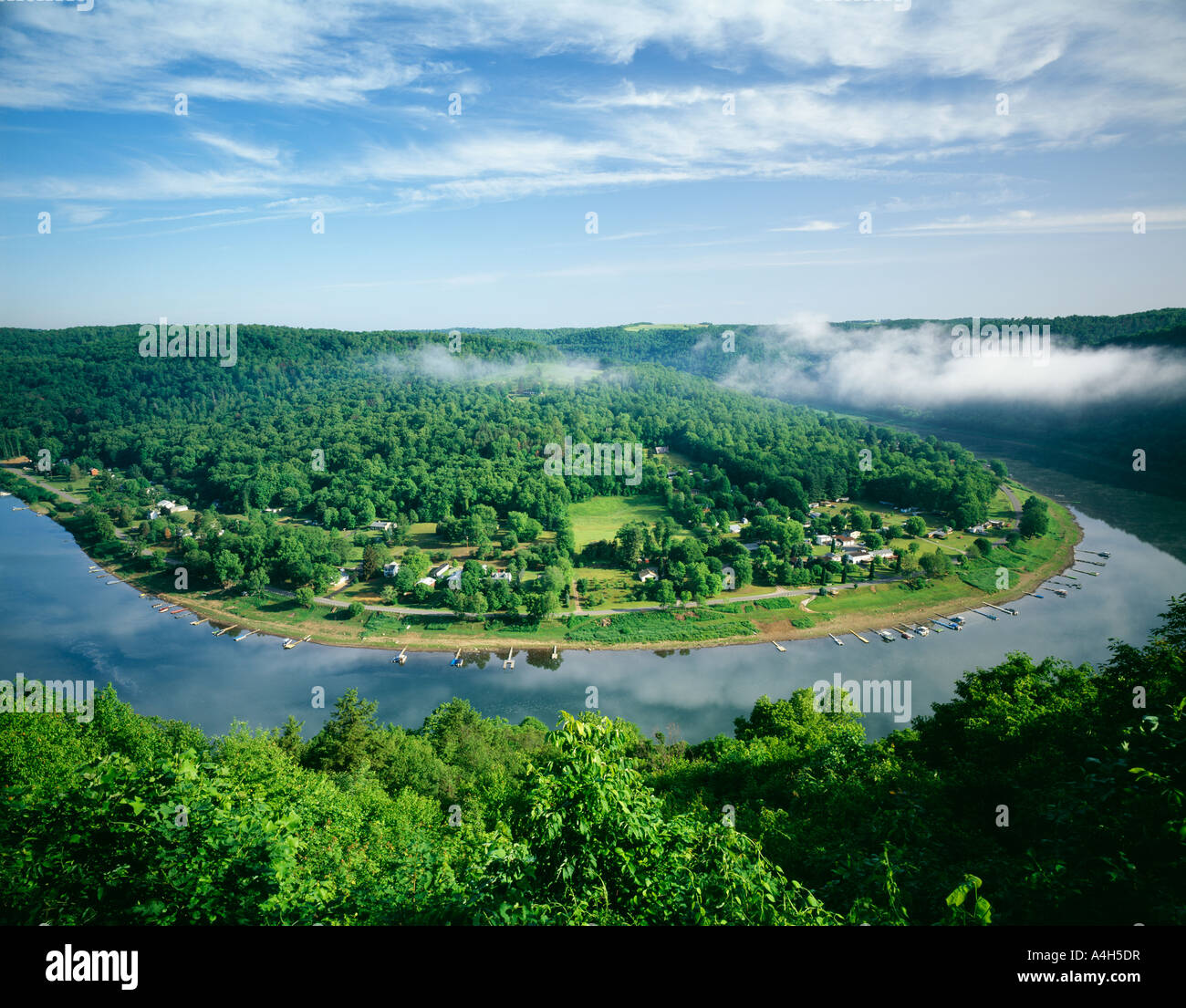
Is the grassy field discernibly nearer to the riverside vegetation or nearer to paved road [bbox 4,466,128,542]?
the riverside vegetation

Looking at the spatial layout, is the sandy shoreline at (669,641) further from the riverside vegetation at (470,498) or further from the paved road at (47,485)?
the paved road at (47,485)

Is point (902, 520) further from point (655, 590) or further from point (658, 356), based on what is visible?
point (658, 356)

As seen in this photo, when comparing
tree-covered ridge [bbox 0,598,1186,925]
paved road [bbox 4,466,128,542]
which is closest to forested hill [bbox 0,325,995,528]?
paved road [bbox 4,466,128,542]

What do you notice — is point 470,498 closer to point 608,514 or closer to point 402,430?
point 608,514

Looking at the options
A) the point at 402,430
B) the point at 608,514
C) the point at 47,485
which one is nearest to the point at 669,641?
the point at 608,514

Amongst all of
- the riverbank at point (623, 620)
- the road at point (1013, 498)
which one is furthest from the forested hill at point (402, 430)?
the riverbank at point (623, 620)

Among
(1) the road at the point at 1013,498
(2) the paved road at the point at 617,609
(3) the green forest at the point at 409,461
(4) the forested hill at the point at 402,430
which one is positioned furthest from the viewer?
(4) the forested hill at the point at 402,430
